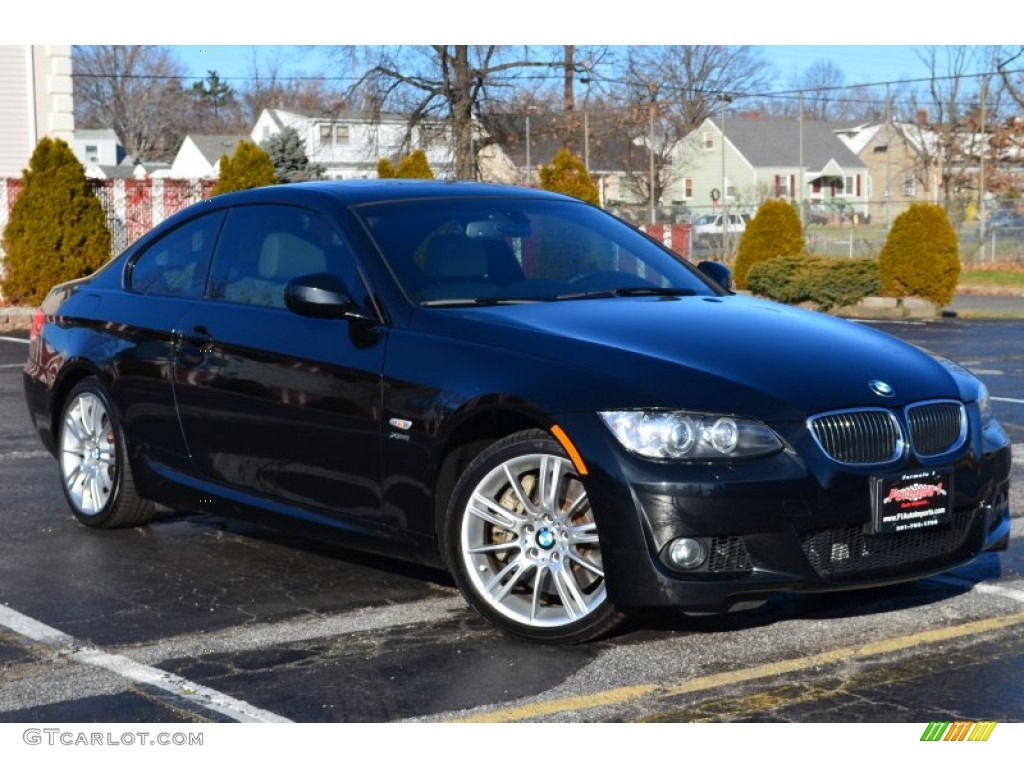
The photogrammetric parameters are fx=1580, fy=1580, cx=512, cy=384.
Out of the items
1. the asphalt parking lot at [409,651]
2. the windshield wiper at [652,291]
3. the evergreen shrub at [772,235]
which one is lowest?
the asphalt parking lot at [409,651]

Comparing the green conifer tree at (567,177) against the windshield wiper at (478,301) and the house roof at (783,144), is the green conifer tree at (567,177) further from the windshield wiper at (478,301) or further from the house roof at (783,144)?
the house roof at (783,144)

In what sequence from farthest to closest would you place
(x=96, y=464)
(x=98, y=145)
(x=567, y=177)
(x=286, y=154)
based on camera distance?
1. (x=98, y=145)
2. (x=286, y=154)
3. (x=567, y=177)
4. (x=96, y=464)

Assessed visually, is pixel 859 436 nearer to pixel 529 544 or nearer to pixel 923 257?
pixel 529 544

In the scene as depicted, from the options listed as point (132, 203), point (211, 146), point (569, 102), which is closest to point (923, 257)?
point (132, 203)

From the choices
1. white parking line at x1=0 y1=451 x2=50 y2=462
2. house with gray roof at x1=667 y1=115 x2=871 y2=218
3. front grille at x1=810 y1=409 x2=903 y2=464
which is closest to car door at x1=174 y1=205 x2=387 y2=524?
front grille at x1=810 y1=409 x2=903 y2=464

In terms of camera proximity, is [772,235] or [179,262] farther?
[772,235]

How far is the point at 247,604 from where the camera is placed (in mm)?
6082

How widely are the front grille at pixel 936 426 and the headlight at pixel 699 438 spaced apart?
61 centimetres

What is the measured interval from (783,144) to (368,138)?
44710mm

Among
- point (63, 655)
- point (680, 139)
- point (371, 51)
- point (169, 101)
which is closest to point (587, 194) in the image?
point (371, 51)

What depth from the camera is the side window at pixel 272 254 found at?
6.30 metres

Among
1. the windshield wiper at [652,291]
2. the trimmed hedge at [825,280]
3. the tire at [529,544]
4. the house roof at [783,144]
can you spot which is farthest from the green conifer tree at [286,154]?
the tire at [529,544]

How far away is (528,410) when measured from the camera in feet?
17.5

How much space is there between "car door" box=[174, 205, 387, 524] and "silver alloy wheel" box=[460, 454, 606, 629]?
552mm
